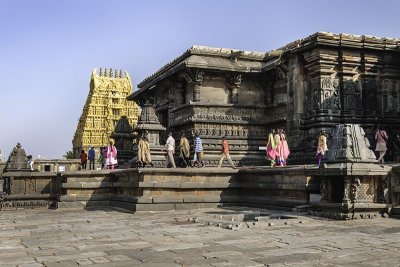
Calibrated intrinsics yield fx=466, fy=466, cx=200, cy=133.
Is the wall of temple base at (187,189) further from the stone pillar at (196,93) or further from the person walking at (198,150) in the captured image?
the stone pillar at (196,93)

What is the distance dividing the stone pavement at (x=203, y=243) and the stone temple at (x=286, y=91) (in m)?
9.19

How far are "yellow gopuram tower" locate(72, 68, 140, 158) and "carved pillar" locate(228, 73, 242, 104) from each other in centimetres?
2740

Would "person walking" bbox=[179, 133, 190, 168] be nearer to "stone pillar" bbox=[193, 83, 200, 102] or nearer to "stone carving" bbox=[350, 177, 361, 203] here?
"stone pillar" bbox=[193, 83, 200, 102]

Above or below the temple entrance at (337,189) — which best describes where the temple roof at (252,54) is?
above

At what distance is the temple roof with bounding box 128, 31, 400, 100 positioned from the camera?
60.3ft

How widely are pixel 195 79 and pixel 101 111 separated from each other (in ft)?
99.5

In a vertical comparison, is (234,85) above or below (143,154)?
above

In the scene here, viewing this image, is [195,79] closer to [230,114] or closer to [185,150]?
[230,114]

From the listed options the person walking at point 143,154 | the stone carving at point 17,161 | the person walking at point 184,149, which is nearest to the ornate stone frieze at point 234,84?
the person walking at point 184,149

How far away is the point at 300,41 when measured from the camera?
63.8 ft

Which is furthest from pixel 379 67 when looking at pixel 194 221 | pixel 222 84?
pixel 194 221

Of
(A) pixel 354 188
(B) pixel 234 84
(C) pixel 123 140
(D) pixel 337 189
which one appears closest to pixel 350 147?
(A) pixel 354 188

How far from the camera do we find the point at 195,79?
2077cm

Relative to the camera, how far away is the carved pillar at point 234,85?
21406 millimetres
